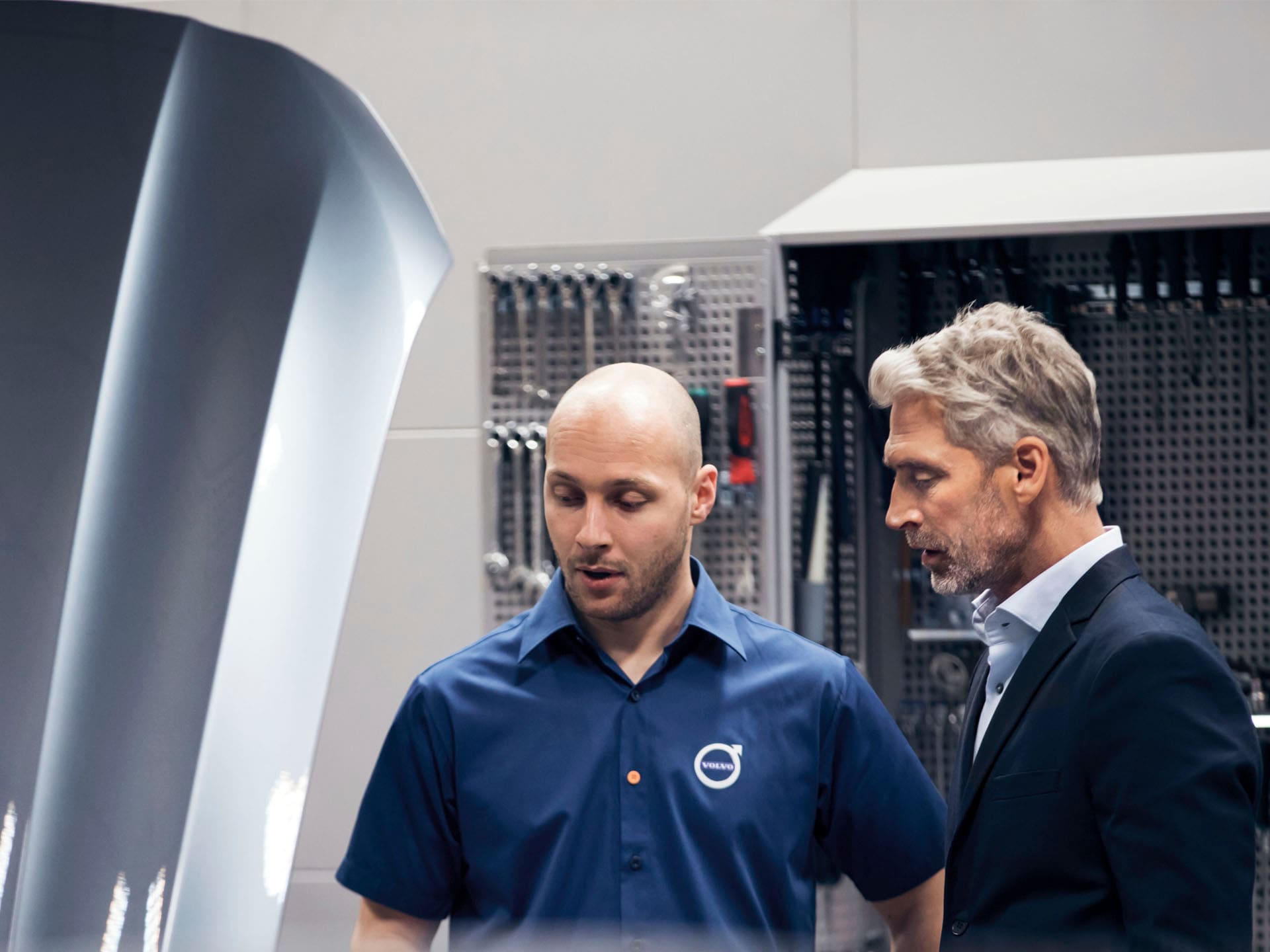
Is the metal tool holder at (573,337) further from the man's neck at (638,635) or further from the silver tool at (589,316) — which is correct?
the man's neck at (638,635)

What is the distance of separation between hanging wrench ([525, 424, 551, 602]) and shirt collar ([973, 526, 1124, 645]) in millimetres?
1801

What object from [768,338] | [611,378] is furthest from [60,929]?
[768,338]

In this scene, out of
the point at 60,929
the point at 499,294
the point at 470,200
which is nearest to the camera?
the point at 60,929

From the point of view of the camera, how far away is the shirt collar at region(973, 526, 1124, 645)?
4.20 ft

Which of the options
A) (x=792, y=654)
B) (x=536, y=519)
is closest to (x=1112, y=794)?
(x=792, y=654)

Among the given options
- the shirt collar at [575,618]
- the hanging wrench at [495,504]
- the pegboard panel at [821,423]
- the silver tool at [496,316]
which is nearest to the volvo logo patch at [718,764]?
the shirt collar at [575,618]

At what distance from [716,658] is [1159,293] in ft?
6.18

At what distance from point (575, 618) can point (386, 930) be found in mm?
427

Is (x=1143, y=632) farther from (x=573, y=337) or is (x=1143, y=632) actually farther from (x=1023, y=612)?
(x=573, y=337)

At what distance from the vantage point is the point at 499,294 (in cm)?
307

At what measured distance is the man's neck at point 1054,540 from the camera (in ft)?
4.30

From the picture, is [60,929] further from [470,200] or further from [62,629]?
[470,200]

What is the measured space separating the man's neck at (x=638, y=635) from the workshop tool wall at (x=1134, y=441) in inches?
55.2

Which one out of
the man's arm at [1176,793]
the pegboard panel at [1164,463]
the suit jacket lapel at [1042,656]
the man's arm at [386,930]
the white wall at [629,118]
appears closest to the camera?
the man's arm at [1176,793]
